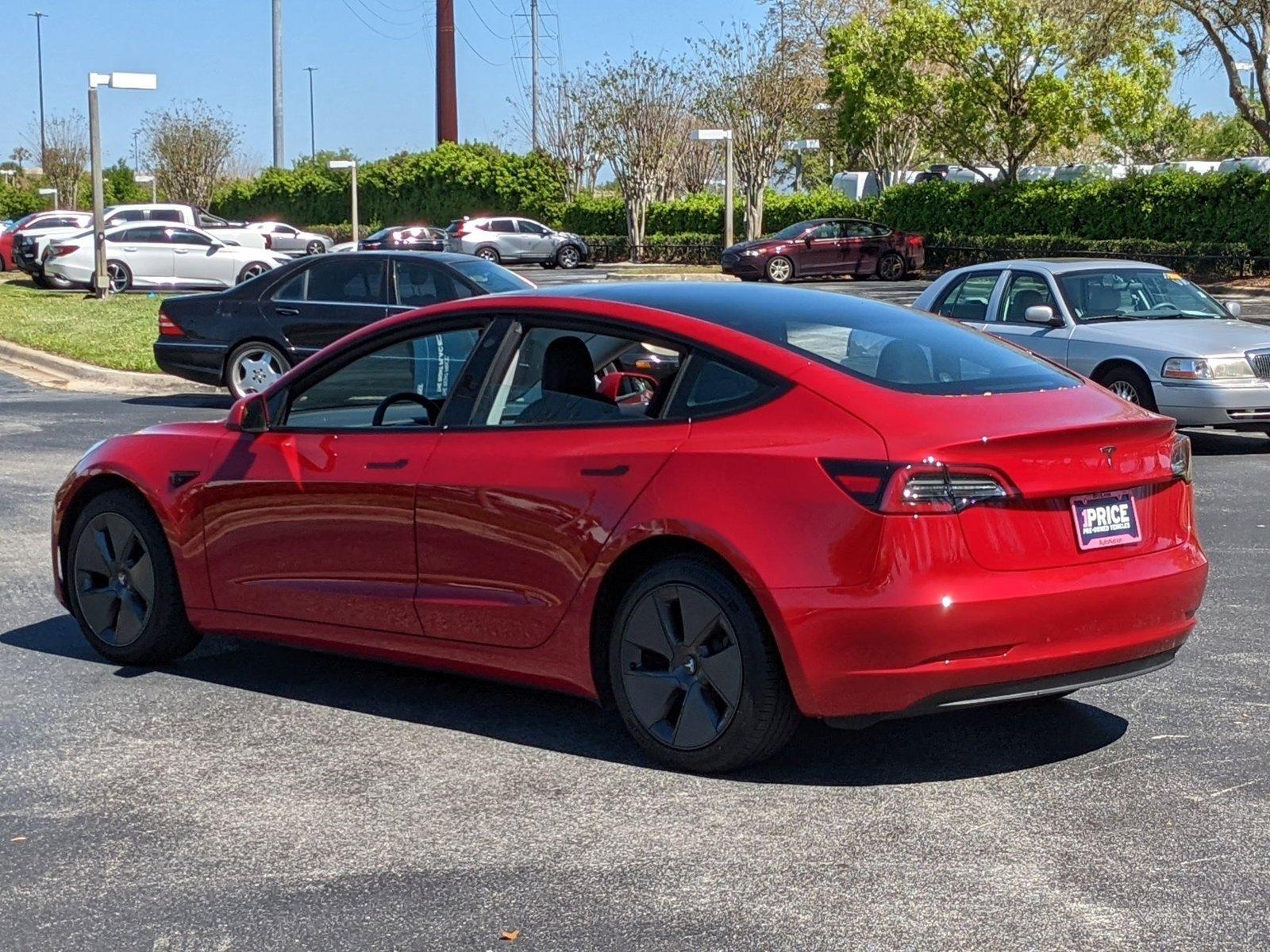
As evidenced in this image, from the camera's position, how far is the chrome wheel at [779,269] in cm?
4112

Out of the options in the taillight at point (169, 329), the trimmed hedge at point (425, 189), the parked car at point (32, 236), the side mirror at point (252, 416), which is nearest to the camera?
the side mirror at point (252, 416)

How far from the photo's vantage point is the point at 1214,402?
1304 cm

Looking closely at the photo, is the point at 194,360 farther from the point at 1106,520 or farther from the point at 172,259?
the point at 172,259

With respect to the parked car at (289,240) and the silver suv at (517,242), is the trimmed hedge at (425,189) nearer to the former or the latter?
the silver suv at (517,242)

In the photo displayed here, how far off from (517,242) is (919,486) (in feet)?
156

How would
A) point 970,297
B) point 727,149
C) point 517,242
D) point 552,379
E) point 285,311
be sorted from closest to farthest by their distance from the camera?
1. point 552,379
2. point 970,297
3. point 285,311
4. point 727,149
5. point 517,242

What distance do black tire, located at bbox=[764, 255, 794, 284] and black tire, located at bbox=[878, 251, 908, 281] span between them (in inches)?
90.0

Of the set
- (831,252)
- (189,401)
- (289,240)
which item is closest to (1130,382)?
(189,401)

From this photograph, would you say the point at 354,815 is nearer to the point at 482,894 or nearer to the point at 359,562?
the point at 482,894

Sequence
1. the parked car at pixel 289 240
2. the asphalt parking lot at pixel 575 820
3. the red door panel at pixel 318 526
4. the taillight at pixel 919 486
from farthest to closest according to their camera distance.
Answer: the parked car at pixel 289 240 < the red door panel at pixel 318 526 < the taillight at pixel 919 486 < the asphalt parking lot at pixel 575 820

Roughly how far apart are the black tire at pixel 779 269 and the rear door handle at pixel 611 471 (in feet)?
118

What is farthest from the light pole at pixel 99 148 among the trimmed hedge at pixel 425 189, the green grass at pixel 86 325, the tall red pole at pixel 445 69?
the tall red pole at pixel 445 69

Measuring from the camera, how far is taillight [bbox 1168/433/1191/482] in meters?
5.43

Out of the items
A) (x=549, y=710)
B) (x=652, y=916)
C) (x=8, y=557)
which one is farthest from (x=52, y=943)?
(x=8, y=557)
